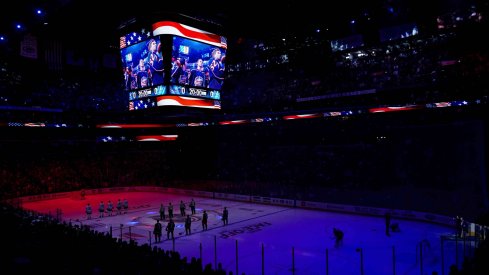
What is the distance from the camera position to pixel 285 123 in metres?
42.8

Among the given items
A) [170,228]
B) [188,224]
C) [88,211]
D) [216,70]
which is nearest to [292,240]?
[188,224]

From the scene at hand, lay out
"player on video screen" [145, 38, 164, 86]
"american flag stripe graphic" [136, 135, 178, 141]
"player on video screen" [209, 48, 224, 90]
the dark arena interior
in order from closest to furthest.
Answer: the dark arena interior → "player on video screen" [145, 38, 164, 86] → "player on video screen" [209, 48, 224, 90] → "american flag stripe graphic" [136, 135, 178, 141]

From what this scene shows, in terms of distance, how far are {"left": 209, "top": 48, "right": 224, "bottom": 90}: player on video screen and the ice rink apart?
8.09 metres

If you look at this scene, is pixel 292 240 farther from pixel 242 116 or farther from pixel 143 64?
pixel 242 116

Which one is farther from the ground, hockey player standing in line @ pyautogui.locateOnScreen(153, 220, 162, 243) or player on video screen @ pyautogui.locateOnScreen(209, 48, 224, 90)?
player on video screen @ pyautogui.locateOnScreen(209, 48, 224, 90)

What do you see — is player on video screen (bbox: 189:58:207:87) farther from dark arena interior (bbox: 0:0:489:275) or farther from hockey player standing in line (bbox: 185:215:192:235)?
hockey player standing in line (bbox: 185:215:192:235)

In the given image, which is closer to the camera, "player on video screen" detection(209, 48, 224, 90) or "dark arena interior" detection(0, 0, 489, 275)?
"dark arena interior" detection(0, 0, 489, 275)

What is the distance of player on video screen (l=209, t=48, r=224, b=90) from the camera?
729 inches

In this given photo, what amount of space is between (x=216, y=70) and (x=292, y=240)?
9771 mm

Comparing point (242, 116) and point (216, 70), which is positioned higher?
point (216, 70)

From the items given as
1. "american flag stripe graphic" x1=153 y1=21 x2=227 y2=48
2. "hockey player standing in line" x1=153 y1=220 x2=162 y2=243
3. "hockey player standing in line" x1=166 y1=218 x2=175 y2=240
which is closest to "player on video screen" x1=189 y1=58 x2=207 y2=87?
"american flag stripe graphic" x1=153 y1=21 x2=227 y2=48

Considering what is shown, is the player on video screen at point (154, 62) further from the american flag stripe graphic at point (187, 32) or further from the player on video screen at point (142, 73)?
the american flag stripe graphic at point (187, 32)

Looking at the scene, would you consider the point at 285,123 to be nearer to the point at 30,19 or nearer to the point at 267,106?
the point at 267,106

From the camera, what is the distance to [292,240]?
19297mm
